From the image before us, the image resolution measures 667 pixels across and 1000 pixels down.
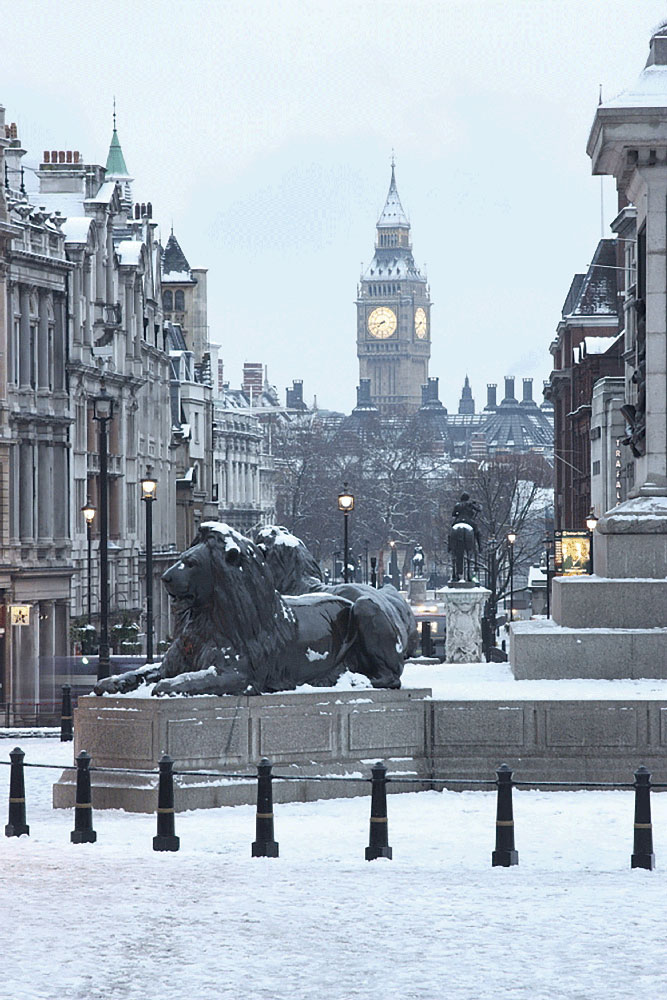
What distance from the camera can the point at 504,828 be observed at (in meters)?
17.1

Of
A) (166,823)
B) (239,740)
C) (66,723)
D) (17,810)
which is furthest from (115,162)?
(166,823)

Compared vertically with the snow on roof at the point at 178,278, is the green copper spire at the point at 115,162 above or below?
above

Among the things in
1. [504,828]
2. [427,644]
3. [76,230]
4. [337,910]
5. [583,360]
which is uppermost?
[76,230]

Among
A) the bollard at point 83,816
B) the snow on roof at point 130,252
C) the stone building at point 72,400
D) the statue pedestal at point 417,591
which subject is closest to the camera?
the bollard at point 83,816

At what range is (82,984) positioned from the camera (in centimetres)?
1287

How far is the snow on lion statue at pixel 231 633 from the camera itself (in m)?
20.9

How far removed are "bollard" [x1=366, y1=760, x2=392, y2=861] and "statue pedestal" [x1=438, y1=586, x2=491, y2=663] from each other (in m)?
35.6

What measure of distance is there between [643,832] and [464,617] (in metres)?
37.6

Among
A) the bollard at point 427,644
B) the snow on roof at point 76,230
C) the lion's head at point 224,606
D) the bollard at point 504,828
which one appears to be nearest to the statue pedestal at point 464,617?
the bollard at point 427,644

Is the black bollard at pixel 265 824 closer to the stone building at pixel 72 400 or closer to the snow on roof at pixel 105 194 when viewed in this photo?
the stone building at pixel 72 400

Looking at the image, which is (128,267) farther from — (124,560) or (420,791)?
(420,791)

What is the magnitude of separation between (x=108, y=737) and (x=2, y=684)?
3283cm

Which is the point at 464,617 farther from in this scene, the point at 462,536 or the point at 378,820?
the point at 378,820

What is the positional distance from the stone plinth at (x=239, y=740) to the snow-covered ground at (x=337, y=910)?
40 centimetres
